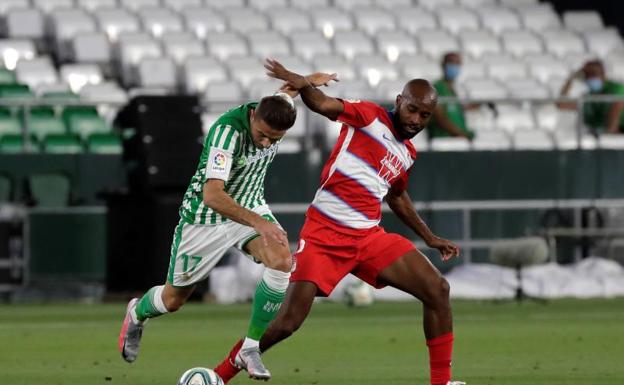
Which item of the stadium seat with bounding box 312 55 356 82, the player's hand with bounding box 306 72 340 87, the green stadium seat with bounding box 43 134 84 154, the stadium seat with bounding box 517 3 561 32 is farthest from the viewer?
the stadium seat with bounding box 517 3 561 32

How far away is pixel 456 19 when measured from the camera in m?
28.6

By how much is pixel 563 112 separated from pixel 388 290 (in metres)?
3.54

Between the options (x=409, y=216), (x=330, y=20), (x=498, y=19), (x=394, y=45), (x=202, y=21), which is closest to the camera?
(x=409, y=216)

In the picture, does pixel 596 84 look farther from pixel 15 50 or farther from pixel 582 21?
pixel 15 50

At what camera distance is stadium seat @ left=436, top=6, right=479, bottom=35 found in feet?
93.4

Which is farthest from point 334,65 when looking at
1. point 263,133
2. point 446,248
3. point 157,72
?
point 263,133

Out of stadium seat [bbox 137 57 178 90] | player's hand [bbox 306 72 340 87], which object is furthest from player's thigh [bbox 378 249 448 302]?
stadium seat [bbox 137 57 178 90]

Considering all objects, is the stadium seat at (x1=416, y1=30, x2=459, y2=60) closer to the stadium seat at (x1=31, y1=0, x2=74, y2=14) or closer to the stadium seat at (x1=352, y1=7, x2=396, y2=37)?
the stadium seat at (x1=352, y1=7, x2=396, y2=37)

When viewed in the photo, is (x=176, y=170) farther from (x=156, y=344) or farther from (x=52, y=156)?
(x=156, y=344)

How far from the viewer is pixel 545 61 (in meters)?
27.2

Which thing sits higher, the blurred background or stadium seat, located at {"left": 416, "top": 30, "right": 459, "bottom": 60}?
stadium seat, located at {"left": 416, "top": 30, "right": 459, "bottom": 60}

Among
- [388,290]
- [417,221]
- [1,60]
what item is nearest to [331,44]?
[1,60]

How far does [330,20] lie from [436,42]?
1.76 meters

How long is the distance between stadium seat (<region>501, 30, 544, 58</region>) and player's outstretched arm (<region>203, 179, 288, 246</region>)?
18990mm
